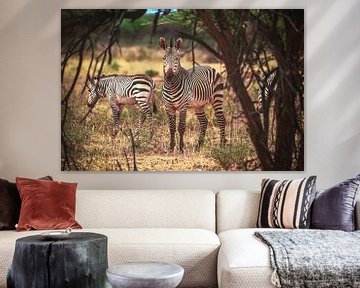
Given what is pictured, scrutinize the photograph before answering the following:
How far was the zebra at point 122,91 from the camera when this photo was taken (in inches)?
199

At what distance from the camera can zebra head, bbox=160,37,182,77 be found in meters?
5.03

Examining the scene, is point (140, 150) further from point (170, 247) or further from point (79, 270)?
point (79, 270)

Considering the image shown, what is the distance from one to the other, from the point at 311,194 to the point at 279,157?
655 millimetres

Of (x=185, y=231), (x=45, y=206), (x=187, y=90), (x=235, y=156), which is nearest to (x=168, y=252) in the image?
(x=185, y=231)

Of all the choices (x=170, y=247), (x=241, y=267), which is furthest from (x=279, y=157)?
(x=241, y=267)

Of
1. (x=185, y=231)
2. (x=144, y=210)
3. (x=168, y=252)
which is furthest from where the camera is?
(x=144, y=210)

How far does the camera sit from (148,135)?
198 inches

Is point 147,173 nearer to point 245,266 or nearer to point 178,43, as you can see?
point 178,43

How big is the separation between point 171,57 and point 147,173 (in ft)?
3.15

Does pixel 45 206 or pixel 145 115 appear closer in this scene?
pixel 45 206

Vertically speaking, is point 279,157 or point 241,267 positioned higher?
point 279,157

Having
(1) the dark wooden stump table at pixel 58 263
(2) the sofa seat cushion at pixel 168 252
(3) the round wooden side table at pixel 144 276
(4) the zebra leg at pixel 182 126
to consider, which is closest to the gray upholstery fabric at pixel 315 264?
(2) the sofa seat cushion at pixel 168 252

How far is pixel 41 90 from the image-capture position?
5039 mm

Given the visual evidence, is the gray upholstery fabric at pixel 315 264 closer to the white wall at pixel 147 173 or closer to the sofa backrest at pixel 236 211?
the sofa backrest at pixel 236 211
